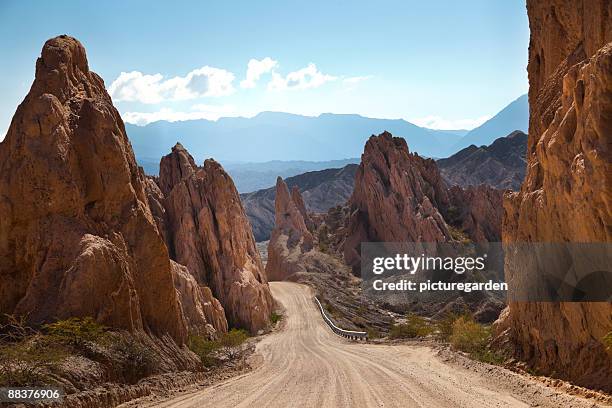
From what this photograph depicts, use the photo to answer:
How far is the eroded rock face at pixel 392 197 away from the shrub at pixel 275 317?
31504mm

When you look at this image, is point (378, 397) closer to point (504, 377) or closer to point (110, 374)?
point (504, 377)

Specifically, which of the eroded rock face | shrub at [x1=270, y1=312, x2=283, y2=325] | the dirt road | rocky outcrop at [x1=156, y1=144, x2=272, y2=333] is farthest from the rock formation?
the eroded rock face

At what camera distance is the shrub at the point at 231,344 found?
108ft

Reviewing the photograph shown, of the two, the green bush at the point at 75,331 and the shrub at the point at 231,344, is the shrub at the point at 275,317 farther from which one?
the green bush at the point at 75,331

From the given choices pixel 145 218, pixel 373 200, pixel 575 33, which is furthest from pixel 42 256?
pixel 373 200

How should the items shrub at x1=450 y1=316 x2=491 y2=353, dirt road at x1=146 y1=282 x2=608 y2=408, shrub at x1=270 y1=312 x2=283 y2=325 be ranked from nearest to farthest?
dirt road at x1=146 y1=282 x2=608 y2=408, shrub at x1=450 y1=316 x2=491 y2=353, shrub at x1=270 y1=312 x2=283 y2=325

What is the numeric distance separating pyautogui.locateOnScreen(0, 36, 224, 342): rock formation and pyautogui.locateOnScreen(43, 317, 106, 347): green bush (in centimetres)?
90

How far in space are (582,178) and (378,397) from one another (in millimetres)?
9834

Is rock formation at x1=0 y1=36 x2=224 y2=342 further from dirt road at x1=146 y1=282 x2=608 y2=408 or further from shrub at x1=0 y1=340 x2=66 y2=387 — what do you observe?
dirt road at x1=146 y1=282 x2=608 y2=408

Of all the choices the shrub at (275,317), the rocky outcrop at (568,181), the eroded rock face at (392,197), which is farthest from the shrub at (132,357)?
the eroded rock face at (392,197)

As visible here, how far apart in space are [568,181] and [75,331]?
1679cm

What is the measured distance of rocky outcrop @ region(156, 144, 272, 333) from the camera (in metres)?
50.8

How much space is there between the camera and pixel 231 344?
38.2 m

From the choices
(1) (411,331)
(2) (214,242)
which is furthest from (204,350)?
(1) (411,331)
